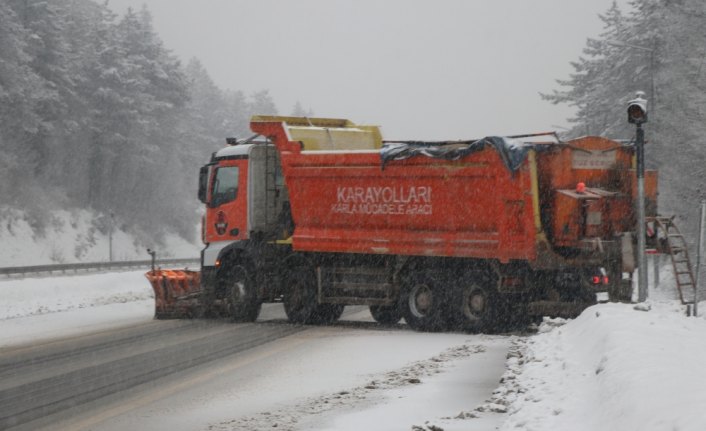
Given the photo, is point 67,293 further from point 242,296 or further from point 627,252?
point 627,252

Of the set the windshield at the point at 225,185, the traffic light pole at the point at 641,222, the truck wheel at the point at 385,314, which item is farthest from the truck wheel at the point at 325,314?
the traffic light pole at the point at 641,222

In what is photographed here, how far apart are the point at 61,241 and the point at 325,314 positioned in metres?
41.5

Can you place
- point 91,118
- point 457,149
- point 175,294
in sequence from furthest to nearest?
point 91,118 < point 175,294 < point 457,149

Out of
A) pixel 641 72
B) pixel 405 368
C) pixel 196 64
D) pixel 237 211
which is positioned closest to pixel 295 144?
pixel 237 211

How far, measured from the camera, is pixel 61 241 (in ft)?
190

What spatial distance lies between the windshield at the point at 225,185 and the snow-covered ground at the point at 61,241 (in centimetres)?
3376

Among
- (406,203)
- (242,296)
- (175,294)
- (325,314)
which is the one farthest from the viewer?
(175,294)

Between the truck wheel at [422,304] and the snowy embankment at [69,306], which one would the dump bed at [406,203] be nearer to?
the truck wheel at [422,304]

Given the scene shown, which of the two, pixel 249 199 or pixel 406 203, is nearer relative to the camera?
pixel 406 203

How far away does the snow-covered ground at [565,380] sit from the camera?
22.7 ft

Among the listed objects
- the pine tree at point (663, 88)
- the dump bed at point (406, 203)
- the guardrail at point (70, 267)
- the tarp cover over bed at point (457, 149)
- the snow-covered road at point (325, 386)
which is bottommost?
the snow-covered road at point (325, 386)

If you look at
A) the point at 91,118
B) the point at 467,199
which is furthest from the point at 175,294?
the point at 91,118

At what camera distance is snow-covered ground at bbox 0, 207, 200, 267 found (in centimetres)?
5338

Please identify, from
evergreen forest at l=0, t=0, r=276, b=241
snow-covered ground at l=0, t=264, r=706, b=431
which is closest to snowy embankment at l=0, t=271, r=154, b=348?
snow-covered ground at l=0, t=264, r=706, b=431
